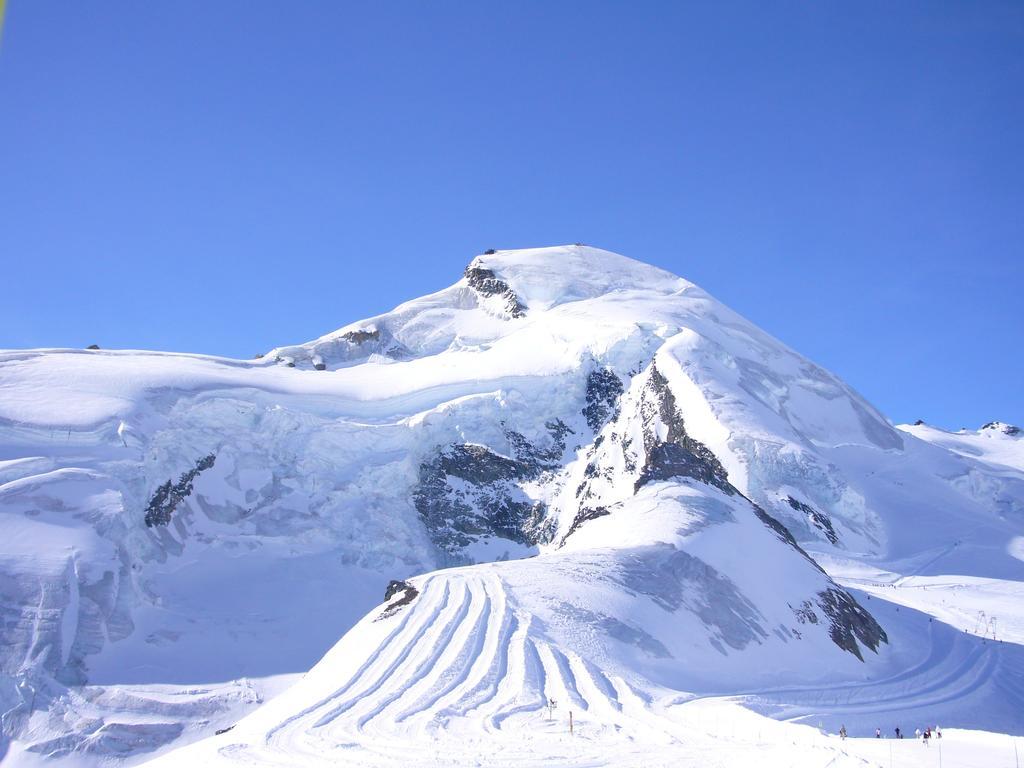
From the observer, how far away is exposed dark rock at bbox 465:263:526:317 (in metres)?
99.2

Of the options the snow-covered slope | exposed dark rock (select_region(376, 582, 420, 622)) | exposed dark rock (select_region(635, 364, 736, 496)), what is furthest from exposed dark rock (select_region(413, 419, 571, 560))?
the snow-covered slope

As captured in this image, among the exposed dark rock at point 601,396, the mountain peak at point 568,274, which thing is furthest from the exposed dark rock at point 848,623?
the mountain peak at point 568,274

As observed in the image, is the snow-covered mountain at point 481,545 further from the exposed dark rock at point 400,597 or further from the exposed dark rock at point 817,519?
the exposed dark rock at point 817,519

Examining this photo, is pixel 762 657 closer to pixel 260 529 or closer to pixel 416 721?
pixel 416 721

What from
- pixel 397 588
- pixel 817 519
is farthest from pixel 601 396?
pixel 397 588

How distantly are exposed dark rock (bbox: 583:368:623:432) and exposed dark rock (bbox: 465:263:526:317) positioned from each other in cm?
2153

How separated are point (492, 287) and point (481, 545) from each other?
144 feet

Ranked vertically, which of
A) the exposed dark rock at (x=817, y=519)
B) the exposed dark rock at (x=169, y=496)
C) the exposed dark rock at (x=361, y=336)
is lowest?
the exposed dark rock at (x=817, y=519)

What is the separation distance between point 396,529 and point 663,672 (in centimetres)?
3364

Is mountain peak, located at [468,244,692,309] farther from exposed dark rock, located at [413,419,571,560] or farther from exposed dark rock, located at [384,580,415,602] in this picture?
exposed dark rock, located at [384,580,415,602]

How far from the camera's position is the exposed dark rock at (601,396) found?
76.7 m

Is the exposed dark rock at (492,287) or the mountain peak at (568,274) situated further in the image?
the mountain peak at (568,274)

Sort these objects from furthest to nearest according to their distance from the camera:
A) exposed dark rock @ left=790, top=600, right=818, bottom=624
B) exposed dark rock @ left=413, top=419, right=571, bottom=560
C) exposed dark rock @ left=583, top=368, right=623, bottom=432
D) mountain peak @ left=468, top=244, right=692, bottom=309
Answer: mountain peak @ left=468, top=244, right=692, bottom=309, exposed dark rock @ left=583, top=368, right=623, bottom=432, exposed dark rock @ left=413, top=419, right=571, bottom=560, exposed dark rock @ left=790, top=600, right=818, bottom=624

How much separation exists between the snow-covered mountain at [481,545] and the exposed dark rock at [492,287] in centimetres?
67
